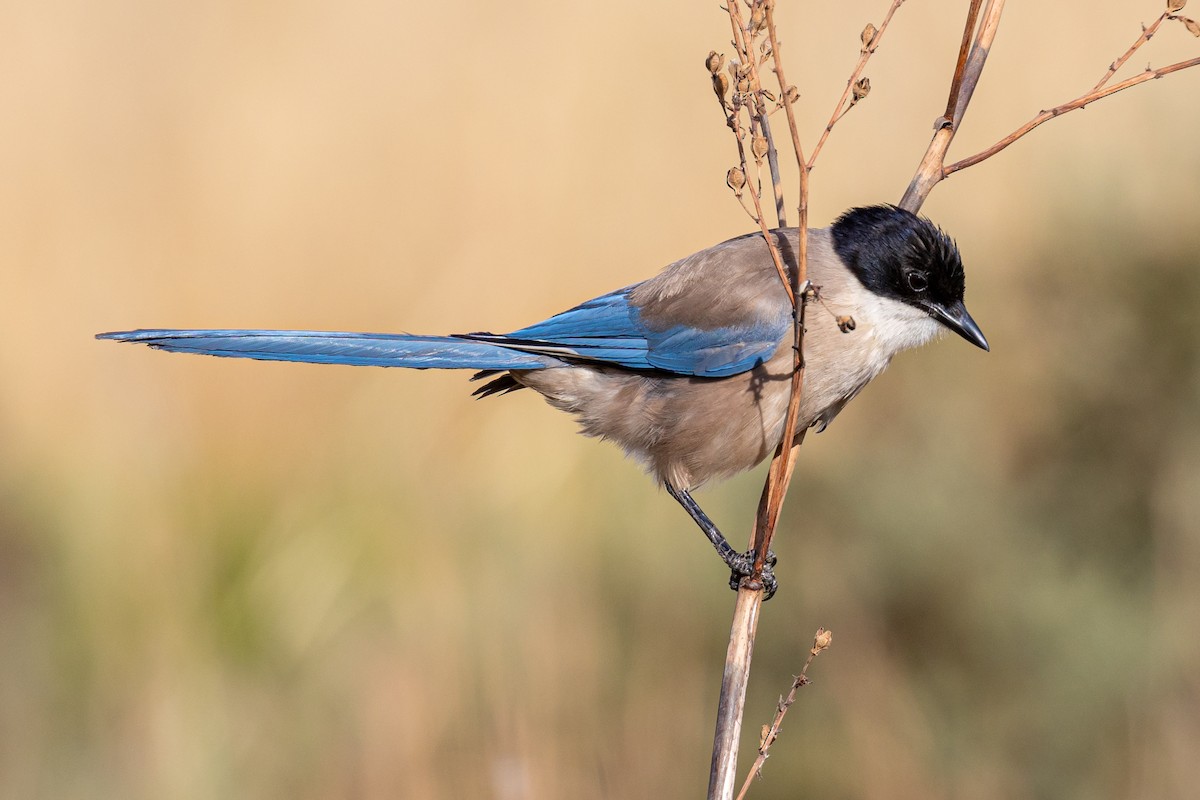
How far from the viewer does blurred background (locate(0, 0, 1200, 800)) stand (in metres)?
4.19

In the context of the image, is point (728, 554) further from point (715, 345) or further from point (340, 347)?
point (340, 347)

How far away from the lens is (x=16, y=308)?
17.9 ft

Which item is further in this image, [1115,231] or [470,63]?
[470,63]

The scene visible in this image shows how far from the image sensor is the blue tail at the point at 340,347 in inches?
116

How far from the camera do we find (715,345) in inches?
136

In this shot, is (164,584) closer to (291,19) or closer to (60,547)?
(60,547)

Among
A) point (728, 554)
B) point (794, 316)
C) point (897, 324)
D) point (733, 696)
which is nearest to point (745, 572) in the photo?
point (728, 554)

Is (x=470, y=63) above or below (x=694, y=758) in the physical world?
above

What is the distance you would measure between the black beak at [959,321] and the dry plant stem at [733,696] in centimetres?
101

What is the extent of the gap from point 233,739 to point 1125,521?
10.4 feet

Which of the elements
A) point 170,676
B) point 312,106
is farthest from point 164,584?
point 312,106

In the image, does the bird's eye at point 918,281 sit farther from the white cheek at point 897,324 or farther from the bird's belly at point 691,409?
the bird's belly at point 691,409

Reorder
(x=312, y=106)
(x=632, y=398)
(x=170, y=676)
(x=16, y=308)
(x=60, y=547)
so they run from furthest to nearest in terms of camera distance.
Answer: (x=312, y=106)
(x=16, y=308)
(x=60, y=547)
(x=170, y=676)
(x=632, y=398)

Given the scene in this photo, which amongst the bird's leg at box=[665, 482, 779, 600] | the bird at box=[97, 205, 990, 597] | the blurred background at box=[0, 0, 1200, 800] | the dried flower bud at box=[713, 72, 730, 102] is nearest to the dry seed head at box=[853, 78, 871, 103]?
the dried flower bud at box=[713, 72, 730, 102]
